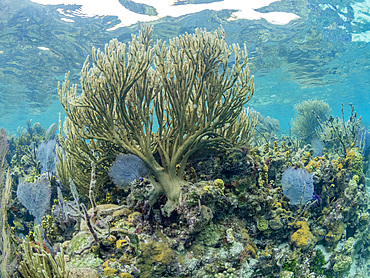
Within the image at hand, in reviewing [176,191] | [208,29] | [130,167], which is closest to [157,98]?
[130,167]

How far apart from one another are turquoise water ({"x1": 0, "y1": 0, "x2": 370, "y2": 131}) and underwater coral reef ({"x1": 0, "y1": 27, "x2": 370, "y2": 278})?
8.87 metres

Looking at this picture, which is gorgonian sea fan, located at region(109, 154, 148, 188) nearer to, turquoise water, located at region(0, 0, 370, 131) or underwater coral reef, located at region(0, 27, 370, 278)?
underwater coral reef, located at region(0, 27, 370, 278)

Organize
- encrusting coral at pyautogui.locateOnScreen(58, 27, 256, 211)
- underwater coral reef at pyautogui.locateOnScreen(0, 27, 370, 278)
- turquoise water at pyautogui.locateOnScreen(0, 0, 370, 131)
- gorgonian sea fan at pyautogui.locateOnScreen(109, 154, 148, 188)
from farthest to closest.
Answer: turquoise water at pyautogui.locateOnScreen(0, 0, 370, 131) < gorgonian sea fan at pyautogui.locateOnScreen(109, 154, 148, 188) < encrusting coral at pyautogui.locateOnScreen(58, 27, 256, 211) < underwater coral reef at pyautogui.locateOnScreen(0, 27, 370, 278)

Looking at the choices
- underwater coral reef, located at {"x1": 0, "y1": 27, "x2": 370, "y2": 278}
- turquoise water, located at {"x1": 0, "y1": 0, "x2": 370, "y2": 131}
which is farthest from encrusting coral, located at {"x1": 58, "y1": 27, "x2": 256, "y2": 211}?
turquoise water, located at {"x1": 0, "y1": 0, "x2": 370, "y2": 131}

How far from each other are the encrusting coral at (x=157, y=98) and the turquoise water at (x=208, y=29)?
28.5ft

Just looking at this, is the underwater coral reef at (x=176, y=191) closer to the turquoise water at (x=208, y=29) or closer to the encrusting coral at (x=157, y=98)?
the encrusting coral at (x=157, y=98)

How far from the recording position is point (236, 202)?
13.2ft

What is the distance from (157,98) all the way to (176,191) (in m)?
1.63

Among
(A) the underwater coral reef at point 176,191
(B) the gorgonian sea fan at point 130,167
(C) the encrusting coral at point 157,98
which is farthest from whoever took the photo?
(B) the gorgonian sea fan at point 130,167

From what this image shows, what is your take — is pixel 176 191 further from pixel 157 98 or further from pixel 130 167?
pixel 157 98

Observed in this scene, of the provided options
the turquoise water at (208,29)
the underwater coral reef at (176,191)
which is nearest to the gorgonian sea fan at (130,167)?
the underwater coral reef at (176,191)

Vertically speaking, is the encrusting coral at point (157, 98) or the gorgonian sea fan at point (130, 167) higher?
the encrusting coral at point (157, 98)

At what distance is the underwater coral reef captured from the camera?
10.9ft

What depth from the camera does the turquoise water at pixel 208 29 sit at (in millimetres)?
11719
